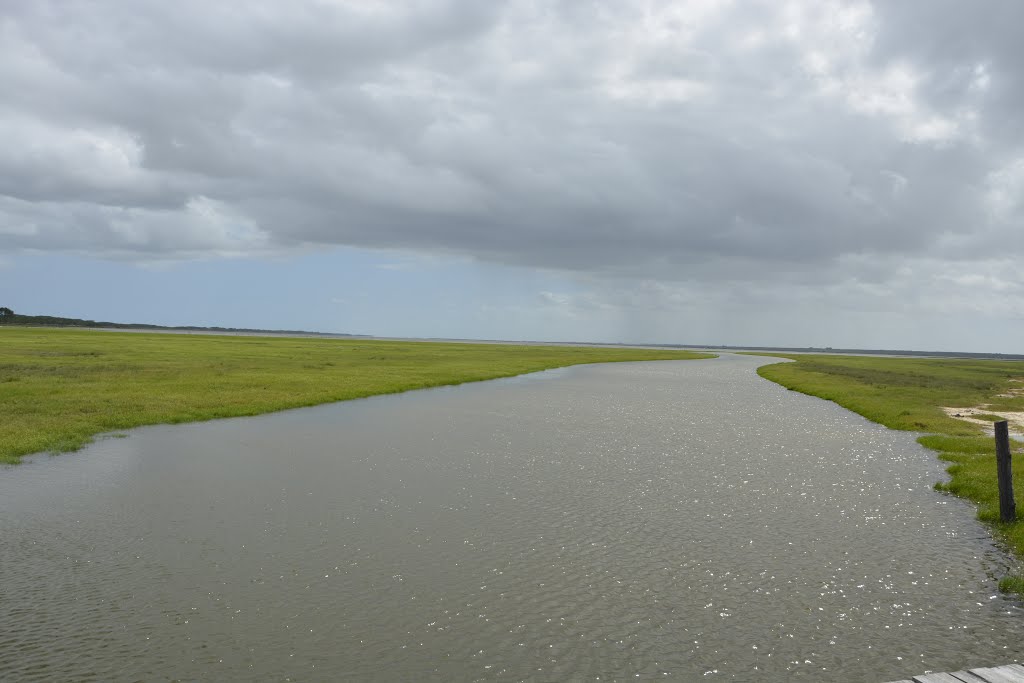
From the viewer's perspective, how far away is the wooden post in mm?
18375

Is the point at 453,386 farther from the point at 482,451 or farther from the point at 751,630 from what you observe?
the point at 751,630

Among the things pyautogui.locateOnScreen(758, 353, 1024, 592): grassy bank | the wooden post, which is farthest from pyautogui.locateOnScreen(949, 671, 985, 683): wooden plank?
the wooden post

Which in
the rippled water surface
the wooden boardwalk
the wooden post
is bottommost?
the rippled water surface

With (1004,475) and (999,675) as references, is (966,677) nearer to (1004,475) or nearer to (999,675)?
(999,675)

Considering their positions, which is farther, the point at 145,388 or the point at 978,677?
the point at 145,388

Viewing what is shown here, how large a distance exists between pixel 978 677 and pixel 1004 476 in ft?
40.1

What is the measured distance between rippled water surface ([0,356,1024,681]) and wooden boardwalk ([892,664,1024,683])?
165 cm

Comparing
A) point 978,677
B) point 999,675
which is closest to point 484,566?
point 978,677

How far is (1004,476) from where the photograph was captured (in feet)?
61.4

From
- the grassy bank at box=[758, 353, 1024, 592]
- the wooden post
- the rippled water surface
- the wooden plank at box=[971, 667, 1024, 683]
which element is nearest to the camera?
the wooden plank at box=[971, 667, 1024, 683]

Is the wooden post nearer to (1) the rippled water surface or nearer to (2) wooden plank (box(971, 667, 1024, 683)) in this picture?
(1) the rippled water surface

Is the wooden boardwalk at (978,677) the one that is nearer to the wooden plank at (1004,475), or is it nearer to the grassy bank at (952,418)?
the grassy bank at (952,418)

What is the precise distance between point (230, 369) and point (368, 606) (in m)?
59.5

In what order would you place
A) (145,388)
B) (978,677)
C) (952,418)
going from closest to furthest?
(978,677) → (952,418) → (145,388)
